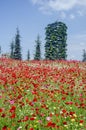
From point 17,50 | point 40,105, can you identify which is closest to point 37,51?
point 17,50

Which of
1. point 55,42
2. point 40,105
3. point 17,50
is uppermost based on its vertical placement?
point 55,42

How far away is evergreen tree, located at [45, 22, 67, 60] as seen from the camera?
64188 mm

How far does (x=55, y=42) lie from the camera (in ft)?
215

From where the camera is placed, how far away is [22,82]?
48.1 feet

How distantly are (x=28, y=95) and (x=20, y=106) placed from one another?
2.12m

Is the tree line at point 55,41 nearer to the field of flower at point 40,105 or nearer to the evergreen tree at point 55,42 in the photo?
the evergreen tree at point 55,42

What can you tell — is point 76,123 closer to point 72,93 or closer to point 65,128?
point 65,128

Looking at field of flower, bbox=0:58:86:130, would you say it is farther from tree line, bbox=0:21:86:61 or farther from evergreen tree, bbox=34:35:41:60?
evergreen tree, bbox=34:35:41:60

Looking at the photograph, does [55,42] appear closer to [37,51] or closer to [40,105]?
[37,51]

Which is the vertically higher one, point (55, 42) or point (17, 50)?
point (55, 42)

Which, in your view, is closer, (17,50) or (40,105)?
(40,105)

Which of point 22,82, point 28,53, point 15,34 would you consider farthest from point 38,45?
point 22,82

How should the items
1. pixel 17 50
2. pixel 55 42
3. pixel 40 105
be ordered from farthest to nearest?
pixel 17 50 → pixel 55 42 → pixel 40 105

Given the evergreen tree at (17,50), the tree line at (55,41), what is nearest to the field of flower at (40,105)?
the tree line at (55,41)
